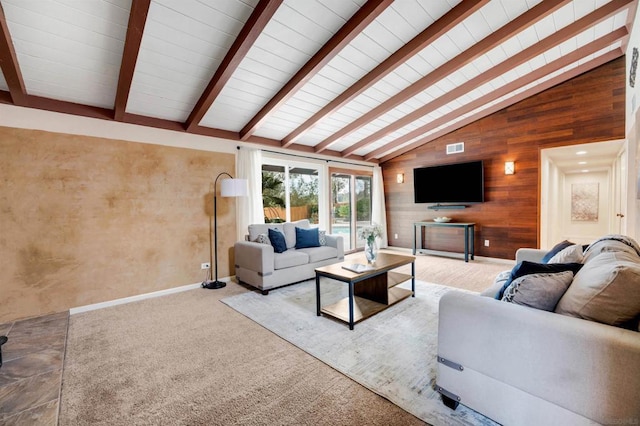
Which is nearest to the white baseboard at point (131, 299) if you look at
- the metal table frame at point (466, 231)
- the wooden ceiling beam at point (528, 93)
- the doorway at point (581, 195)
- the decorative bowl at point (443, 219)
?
the metal table frame at point (466, 231)

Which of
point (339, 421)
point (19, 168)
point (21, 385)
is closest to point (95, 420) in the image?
point (21, 385)

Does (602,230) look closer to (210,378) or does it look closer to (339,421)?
(339,421)

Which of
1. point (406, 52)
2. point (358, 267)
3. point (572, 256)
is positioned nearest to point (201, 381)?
point (358, 267)

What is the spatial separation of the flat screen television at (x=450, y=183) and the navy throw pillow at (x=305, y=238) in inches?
119

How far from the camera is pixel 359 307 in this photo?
306 cm

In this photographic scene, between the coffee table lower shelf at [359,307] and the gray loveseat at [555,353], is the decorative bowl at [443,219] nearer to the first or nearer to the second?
the coffee table lower shelf at [359,307]

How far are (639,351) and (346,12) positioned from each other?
2.96 metres

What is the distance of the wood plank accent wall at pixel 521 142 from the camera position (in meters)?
4.32

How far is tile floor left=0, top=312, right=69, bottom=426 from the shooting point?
170 centimetres

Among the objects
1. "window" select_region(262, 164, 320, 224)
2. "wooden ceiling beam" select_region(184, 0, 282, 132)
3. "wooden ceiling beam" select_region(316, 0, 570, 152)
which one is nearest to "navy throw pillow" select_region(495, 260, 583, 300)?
"wooden ceiling beam" select_region(184, 0, 282, 132)

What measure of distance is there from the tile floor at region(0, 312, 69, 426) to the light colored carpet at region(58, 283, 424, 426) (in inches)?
2.9

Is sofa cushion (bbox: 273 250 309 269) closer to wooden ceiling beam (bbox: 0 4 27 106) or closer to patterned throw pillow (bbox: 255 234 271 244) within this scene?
patterned throw pillow (bbox: 255 234 271 244)

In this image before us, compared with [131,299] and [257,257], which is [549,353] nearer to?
[257,257]

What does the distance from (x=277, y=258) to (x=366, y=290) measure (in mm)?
1325
